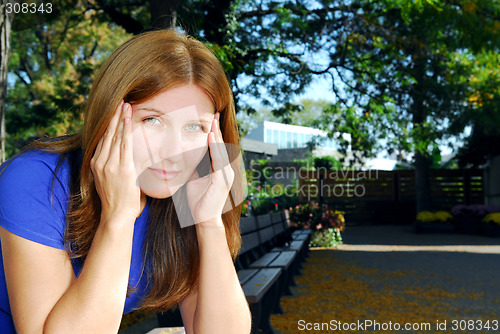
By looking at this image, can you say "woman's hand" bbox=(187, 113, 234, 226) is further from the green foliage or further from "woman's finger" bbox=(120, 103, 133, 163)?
the green foliage

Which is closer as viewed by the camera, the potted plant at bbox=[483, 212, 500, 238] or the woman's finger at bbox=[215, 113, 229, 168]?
the woman's finger at bbox=[215, 113, 229, 168]

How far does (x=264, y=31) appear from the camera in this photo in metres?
8.89

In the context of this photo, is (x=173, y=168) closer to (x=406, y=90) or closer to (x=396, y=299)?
(x=396, y=299)

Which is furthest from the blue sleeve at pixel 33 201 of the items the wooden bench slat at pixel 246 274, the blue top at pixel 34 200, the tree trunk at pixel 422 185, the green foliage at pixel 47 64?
the tree trunk at pixel 422 185

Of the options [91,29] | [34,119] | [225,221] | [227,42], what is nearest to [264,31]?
[227,42]

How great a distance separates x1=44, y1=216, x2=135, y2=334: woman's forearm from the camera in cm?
113

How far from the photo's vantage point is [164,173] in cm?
133

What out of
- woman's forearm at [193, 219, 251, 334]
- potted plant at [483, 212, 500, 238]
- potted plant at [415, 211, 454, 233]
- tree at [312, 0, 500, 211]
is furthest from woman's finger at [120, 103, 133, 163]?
potted plant at [415, 211, 454, 233]

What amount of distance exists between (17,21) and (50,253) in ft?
17.1

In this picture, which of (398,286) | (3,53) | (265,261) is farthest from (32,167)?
(398,286)

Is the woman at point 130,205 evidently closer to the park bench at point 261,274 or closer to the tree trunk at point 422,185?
the park bench at point 261,274

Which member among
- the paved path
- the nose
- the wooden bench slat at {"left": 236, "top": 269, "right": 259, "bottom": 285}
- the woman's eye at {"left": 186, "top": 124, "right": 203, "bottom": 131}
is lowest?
the paved path

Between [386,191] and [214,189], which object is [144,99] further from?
[386,191]

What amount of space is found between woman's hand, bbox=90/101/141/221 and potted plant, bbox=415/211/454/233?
1595 cm
